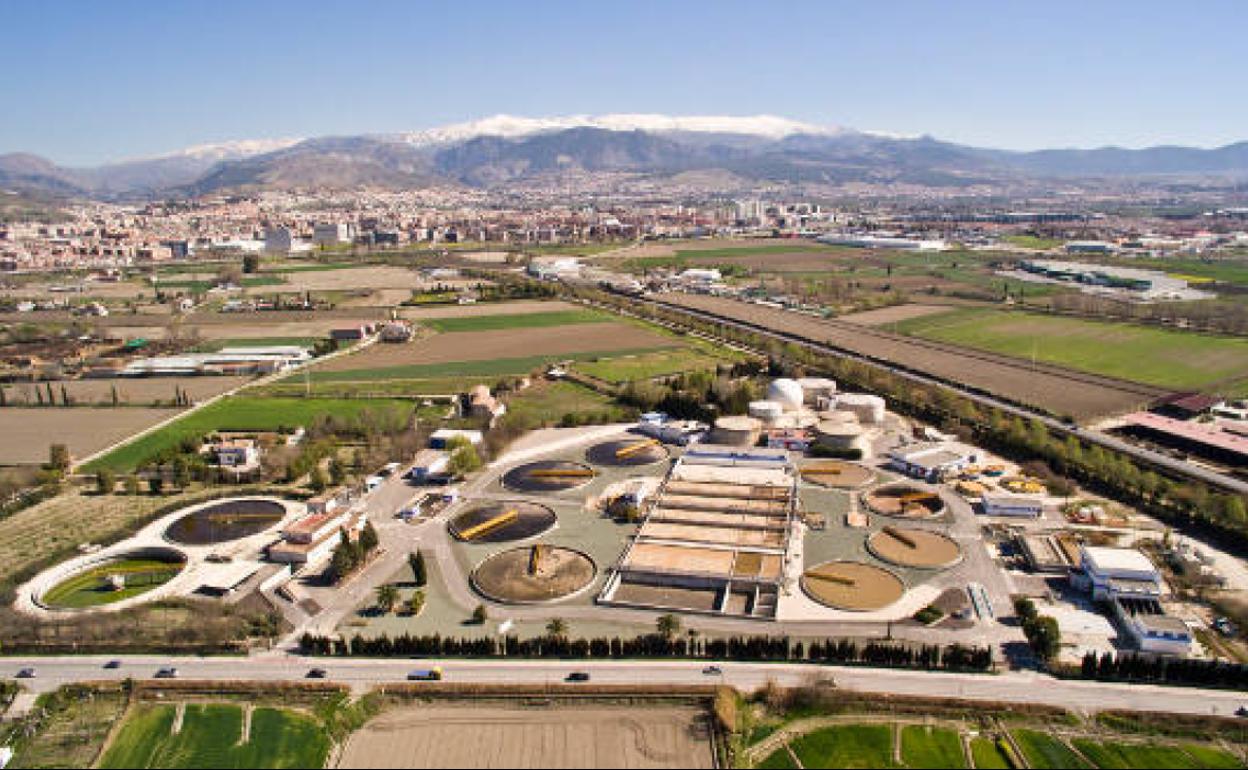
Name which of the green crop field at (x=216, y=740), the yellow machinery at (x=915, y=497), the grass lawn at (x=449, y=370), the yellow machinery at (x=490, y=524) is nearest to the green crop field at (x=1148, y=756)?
the yellow machinery at (x=915, y=497)

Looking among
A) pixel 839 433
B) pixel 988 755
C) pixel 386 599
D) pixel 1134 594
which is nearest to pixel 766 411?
pixel 839 433

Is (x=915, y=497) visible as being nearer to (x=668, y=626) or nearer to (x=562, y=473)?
(x=668, y=626)

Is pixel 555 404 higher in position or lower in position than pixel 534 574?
higher

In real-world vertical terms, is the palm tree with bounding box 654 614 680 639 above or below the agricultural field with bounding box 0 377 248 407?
below

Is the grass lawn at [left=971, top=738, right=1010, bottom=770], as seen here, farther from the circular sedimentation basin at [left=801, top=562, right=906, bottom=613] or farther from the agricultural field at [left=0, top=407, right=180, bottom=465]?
the agricultural field at [left=0, top=407, right=180, bottom=465]

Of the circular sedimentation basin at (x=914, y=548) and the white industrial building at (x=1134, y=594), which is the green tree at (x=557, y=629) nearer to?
the circular sedimentation basin at (x=914, y=548)

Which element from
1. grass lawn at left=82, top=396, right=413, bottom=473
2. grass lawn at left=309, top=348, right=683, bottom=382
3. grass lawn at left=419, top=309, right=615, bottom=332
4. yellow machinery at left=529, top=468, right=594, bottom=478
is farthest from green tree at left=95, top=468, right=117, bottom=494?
grass lawn at left=419, top=309, right=615, bottom=332
